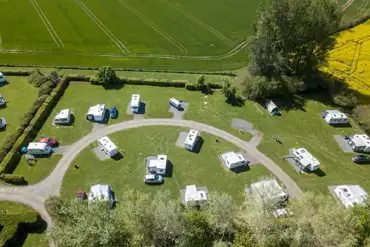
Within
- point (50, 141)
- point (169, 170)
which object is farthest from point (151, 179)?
point (50, 141)

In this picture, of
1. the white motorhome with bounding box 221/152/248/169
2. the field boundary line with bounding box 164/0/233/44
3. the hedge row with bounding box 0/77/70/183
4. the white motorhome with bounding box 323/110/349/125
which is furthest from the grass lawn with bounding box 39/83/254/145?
the field boundary line with bounding box 164/0/233/44

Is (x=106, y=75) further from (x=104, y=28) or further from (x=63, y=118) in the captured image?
(x=104, y=28)

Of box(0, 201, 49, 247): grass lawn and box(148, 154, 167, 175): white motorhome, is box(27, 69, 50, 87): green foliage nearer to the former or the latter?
box(0, 201, 49, 247): grass lawn

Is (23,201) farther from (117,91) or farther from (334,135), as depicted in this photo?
(334,135)

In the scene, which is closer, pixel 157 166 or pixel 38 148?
pixel 157 166

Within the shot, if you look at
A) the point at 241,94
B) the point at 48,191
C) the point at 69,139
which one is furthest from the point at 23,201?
the point at 241,94
